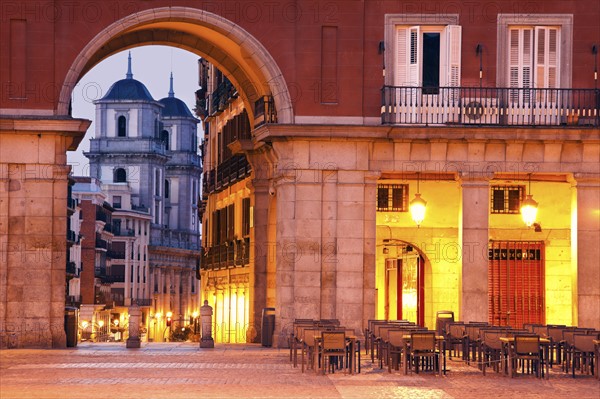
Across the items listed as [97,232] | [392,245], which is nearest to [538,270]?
[392,245]

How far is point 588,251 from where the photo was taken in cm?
4709

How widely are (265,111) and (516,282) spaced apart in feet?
34.4

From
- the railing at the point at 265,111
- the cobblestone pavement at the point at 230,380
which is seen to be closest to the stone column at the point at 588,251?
the cobblestone pavement at the point at 230,380

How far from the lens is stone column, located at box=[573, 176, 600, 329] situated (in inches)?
1848

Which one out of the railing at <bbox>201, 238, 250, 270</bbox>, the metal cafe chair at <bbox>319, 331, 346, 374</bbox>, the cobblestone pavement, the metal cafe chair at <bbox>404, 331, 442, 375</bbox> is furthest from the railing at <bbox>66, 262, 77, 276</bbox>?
the metal cafe chair at <bbox>404, 331, 442, 375</bbox>

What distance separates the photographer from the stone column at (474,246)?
46969 millimetres

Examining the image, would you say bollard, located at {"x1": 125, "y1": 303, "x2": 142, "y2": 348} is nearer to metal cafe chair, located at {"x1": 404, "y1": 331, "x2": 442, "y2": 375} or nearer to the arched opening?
the arched opening

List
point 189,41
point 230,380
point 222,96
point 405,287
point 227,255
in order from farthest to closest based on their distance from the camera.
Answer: point 222,96 < point 227,255 < point 405,287 < point 189,41 < point 230,380

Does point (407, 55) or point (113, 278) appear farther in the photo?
point (113, 278)

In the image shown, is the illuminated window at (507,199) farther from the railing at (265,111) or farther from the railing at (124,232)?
the railing at (124,232)

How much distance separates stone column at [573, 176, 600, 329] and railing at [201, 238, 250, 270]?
593 inches

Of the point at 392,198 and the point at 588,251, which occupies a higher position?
the point at 392,198

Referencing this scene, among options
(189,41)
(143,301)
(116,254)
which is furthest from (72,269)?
(189,41)

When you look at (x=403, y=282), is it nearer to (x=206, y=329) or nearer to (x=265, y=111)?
(x=265, y=111)
